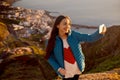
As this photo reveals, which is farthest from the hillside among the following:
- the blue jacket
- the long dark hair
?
the long dark hair

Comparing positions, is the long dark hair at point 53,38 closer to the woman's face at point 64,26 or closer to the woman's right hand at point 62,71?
the woman's face at point 64,26

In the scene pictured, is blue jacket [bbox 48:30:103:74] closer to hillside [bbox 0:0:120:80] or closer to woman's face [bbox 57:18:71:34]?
woman's face [bbox 57:18:71:34]

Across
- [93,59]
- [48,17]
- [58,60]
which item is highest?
[58,60]

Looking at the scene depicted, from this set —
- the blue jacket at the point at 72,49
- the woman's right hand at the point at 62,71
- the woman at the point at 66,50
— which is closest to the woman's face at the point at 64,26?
the woman at the point at 66,50

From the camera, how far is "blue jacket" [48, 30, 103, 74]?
547 cm

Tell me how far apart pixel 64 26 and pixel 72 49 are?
33cm

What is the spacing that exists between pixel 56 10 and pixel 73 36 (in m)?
48.5

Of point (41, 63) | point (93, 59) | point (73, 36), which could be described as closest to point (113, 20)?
point (93, 59)

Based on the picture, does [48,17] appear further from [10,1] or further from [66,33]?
[66,33]

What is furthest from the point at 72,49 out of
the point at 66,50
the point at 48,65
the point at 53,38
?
the point at 48,65

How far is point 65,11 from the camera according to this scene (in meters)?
52.3

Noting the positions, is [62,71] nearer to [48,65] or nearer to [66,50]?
[66,50]

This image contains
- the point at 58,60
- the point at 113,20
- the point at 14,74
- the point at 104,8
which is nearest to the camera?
the point at 58,60

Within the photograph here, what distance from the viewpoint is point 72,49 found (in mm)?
5500
